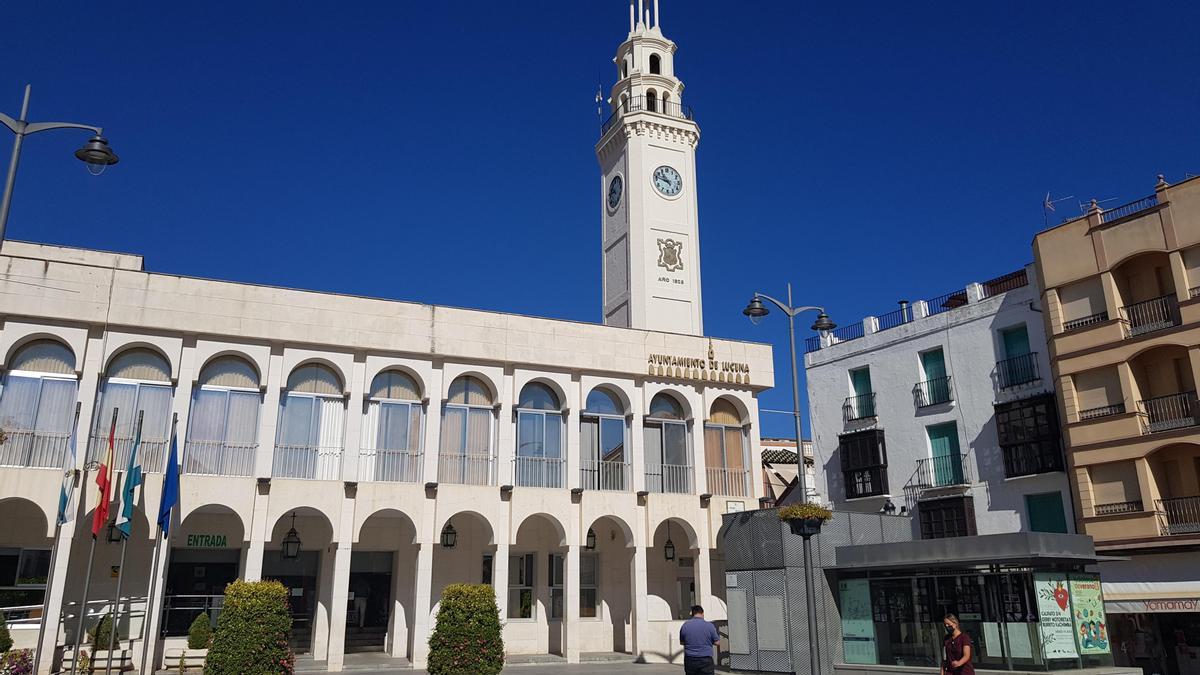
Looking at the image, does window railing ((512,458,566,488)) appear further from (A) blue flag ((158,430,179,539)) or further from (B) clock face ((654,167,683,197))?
(B) clock face ((654,167,683,197))

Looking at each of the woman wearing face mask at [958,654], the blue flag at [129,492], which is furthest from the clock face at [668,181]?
the woman wearing face mask at [958,654]

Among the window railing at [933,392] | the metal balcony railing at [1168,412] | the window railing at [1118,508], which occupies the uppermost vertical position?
the window railing at [933,392]

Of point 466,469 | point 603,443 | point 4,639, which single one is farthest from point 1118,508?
point 4,639

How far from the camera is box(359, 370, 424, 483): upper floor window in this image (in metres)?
27.3

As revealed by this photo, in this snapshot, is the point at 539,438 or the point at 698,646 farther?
the point at 539,438

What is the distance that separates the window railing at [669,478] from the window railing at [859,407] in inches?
280

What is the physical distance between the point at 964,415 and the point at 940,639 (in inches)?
470

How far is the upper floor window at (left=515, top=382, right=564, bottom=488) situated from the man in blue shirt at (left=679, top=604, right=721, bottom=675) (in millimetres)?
15033

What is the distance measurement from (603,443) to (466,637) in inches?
558

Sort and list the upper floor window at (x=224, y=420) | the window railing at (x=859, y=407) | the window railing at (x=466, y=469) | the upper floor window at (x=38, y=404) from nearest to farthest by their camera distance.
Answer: the upper floor window at (x=38, y=404) → the upper floor window at (x=224, y=420) → the window railing at (x=466, y=469) → the window railing at (x=859, y=407)

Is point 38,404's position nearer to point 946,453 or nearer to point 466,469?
point 466,469

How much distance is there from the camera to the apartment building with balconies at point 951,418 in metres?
28.3

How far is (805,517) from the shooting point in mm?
19516

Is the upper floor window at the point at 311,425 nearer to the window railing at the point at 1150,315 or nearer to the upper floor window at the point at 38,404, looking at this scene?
the upper floor window at the point at 38,404
